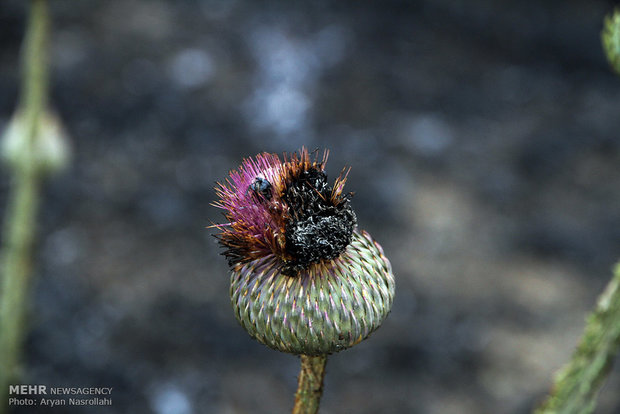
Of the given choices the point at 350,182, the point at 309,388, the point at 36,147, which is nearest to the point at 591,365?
the point at 309,388

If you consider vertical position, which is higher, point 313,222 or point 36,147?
point 36,147

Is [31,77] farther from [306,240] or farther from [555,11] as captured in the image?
[555,11]

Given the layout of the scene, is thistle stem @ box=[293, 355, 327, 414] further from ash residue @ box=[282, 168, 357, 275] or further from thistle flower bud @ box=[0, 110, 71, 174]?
thistle flower bud @ box=[0, 110, 71, 174]

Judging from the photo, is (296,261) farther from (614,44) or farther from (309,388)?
(614,44)

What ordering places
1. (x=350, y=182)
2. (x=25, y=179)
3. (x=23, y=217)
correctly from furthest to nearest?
(x=350, y=182), (x=25, y=179), (x=23, y=217)

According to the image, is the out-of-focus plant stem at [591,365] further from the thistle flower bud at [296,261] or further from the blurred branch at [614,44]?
the thistle flower bud at [296,261]

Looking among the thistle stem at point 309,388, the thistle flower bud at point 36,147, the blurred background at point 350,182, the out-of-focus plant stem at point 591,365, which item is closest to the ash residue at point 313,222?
the thistle stem at point 309,388

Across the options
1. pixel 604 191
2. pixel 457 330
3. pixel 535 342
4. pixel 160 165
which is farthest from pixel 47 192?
pixel 604 191
